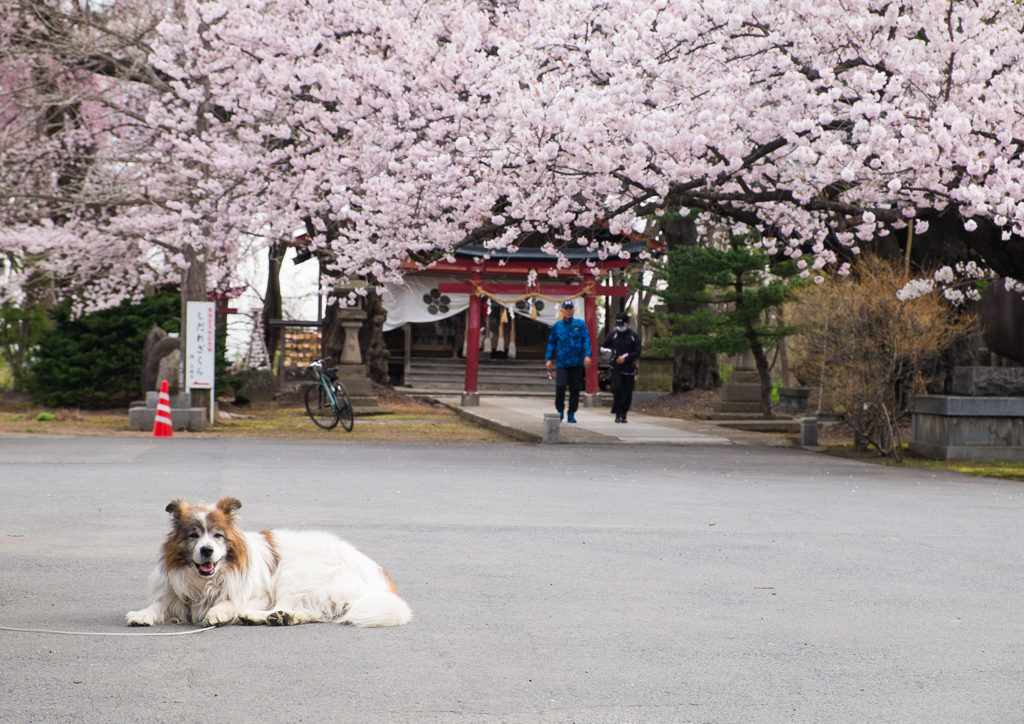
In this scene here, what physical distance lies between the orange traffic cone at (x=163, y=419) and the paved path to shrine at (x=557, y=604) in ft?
15.7

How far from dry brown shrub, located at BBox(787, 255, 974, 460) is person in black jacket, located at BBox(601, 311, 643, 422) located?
426 cm

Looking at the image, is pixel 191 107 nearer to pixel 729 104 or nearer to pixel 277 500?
pixel 729 104

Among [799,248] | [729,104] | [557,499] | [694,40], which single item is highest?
[694,40]

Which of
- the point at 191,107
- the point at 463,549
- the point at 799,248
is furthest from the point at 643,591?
the point at 191,107

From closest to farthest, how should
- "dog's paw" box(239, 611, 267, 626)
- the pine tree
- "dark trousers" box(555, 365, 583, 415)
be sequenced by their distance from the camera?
"dog's paw" box(239, 611, 267, 626)
"dark trousers" box(555, 365, 583, 415)
the pine tree

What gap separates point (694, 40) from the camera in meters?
14.4

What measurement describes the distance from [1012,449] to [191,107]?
14.5 metres

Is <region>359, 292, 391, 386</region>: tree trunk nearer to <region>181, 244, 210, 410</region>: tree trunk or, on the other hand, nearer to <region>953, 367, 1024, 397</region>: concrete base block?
<region>181, 244, 210, 410</region>: tree trunk

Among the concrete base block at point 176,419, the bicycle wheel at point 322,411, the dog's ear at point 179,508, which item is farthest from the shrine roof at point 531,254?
the dog's ear at point 179,508

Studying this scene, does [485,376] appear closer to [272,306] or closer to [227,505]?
[272,306]

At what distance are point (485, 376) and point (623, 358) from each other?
15517 mm

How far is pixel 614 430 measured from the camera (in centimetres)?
1841

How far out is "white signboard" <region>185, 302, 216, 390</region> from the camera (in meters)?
18.1

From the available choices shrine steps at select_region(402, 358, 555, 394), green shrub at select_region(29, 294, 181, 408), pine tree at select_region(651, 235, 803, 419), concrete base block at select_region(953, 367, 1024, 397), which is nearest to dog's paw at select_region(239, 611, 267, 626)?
concrete base block at select_region(953, 367, 1024, 397)
